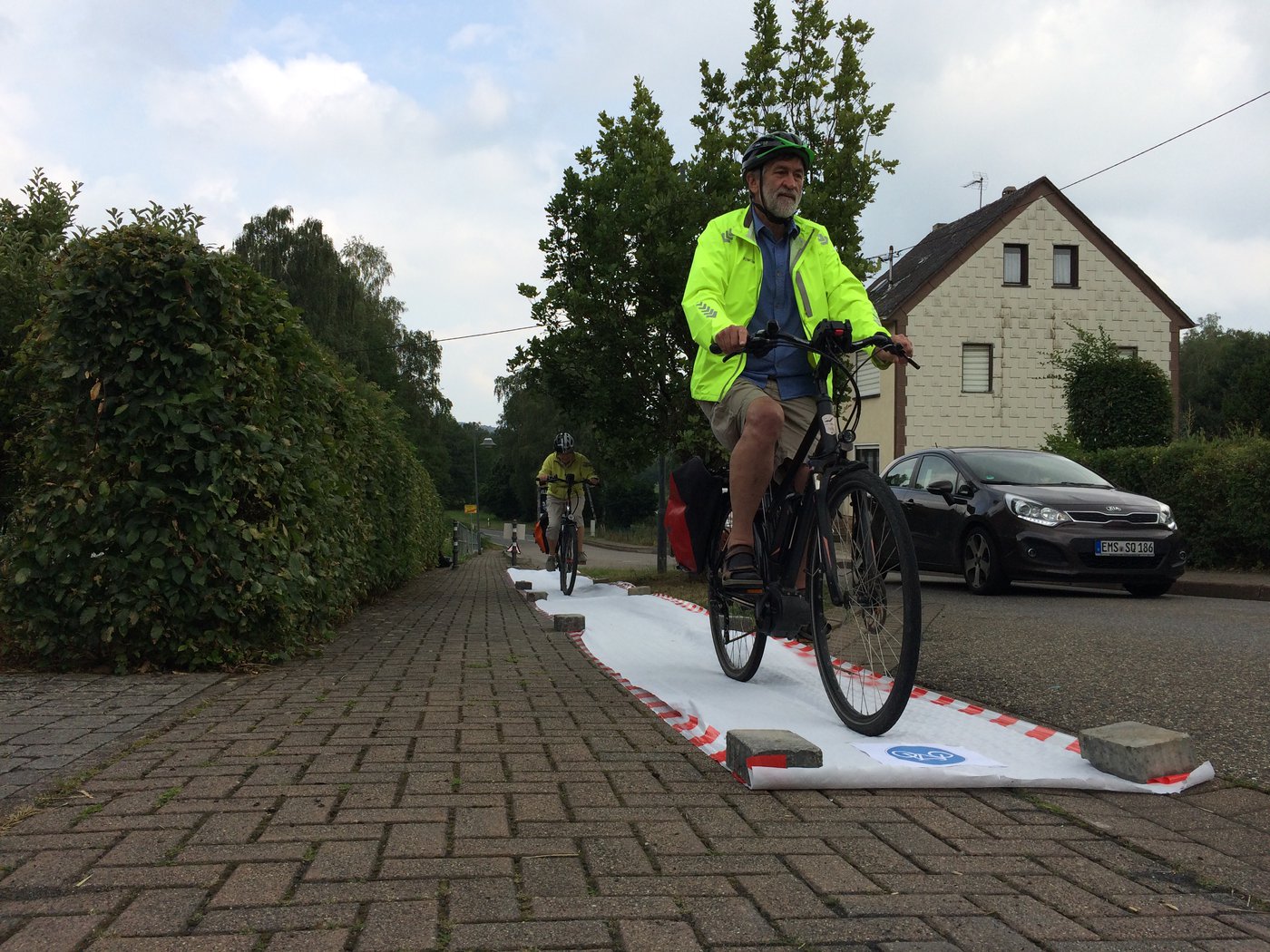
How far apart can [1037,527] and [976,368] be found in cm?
2053

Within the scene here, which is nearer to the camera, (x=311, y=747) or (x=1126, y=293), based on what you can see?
(x=311, y=747)

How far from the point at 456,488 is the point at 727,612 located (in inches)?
4335

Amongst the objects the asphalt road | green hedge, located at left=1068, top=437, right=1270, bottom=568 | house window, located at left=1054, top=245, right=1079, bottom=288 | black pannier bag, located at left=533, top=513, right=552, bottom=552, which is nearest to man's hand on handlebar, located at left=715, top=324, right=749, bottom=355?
the asphalt road

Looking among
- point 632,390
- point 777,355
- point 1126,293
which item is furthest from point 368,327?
point 777,355

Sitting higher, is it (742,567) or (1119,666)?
(742,567)

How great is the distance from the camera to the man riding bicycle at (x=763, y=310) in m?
4.23

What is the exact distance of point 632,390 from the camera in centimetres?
1407

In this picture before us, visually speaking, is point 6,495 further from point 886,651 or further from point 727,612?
point 886,651

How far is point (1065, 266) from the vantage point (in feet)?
95.1

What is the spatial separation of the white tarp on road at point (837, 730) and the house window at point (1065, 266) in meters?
26.0

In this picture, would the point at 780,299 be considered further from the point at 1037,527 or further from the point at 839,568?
the point at 1037,527

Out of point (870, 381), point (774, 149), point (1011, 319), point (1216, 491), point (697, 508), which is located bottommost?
point (697, 508)

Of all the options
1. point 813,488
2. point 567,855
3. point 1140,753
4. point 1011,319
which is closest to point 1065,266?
point 1011,319

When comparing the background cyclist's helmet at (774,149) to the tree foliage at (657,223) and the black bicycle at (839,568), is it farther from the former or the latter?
the tree foliage at (657,223)
